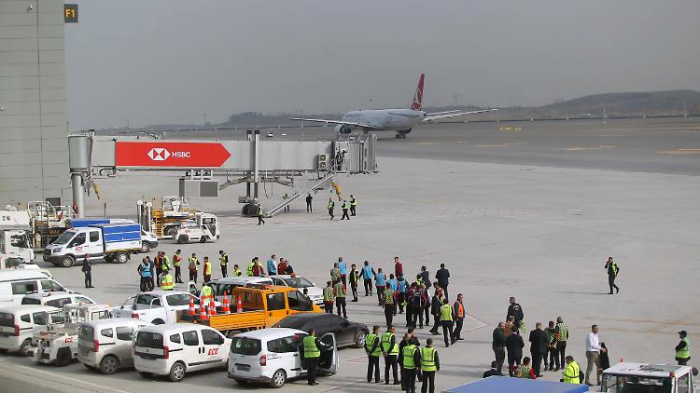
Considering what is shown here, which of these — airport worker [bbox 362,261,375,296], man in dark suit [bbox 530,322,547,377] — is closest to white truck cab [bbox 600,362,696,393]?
man in dark suit [bbox 530,322,547,377]

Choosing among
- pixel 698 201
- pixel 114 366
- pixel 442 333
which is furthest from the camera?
pixel 698 201

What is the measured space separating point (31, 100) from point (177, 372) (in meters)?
27.9

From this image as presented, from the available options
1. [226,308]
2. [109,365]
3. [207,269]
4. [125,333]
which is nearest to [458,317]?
[226,308]

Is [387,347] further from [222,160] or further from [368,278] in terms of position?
[222,160]

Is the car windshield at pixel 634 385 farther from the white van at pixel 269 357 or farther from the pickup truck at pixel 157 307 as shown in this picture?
the pickup truck at pixel 157 307

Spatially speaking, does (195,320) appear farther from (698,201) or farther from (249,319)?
(698,201)

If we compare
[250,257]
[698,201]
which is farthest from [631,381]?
[698,201]

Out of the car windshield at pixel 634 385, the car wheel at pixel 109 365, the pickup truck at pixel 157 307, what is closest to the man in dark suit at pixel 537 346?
the car windshield at pixel 634 385

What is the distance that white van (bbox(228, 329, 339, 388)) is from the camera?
18969mm

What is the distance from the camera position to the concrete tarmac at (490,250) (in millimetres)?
21641

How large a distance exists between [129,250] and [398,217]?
58.8 feet

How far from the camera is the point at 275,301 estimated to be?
23.7 meters

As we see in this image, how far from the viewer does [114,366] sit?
2056 cm

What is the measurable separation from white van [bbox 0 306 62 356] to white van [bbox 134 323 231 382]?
12.3 feet
